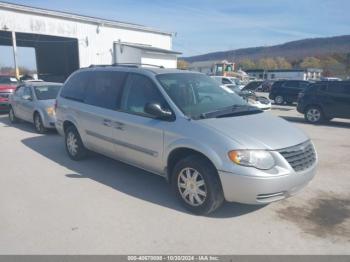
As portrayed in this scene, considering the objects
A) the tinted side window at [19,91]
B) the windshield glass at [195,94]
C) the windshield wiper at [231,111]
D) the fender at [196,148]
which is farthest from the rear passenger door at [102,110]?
the tinted side window at [19,91]

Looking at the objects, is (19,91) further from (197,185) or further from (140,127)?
(197,185)

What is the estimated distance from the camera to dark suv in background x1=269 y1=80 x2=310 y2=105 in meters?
20.6

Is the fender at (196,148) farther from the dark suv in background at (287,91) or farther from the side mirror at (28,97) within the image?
the dark suv in background at (287,91)

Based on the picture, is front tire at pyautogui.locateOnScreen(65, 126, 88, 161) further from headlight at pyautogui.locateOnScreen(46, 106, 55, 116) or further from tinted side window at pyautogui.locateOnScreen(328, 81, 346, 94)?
tinted side window at pyautogui.locateOnScreen(328, 81, 346, 94)

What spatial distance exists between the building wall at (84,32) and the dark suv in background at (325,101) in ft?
64.6

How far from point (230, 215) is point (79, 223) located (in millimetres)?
1881

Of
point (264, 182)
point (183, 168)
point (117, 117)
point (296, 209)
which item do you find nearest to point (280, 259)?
point (264, 182)

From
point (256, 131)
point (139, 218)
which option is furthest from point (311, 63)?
point (139, 218)

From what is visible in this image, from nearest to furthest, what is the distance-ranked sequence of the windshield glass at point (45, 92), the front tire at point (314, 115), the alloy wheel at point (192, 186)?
the alloy wheel at point (192, 186)
the windshield glass at point (45, 92)
the front tire at point (314, 115)

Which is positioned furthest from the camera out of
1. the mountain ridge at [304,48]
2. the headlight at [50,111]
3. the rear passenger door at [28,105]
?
the mountain ridge at [304,48]

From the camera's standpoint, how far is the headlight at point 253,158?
3.72m

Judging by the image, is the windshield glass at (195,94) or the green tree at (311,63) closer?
the windshield glass at (195,94)

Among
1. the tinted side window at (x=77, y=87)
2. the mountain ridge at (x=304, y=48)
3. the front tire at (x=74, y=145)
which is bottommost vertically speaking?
the front tire at (x=74, y=145)

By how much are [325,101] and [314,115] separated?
663 mm
